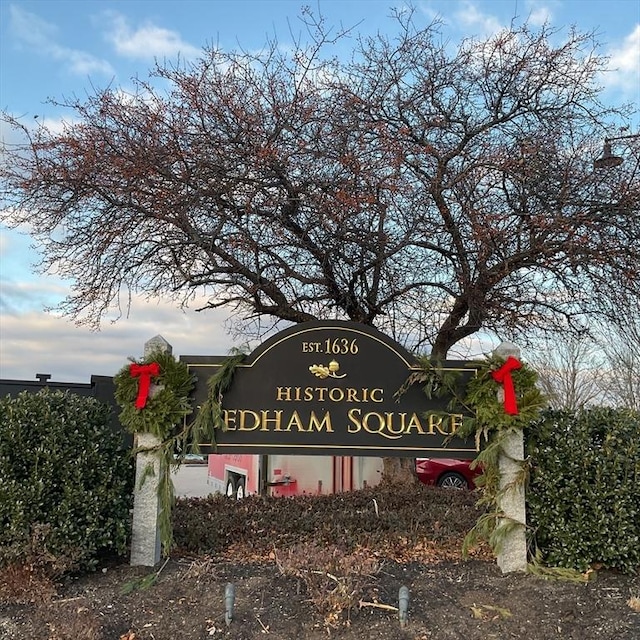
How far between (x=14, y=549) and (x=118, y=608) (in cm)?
92

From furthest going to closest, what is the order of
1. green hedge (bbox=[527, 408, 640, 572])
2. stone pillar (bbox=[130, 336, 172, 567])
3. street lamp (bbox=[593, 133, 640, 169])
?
street lamp (bbox=[593, 133, 640, 169]), stone pillar (bbox=[130, 336, 172, 567]), green hedge (bbox=[527, 408, 640, 572])

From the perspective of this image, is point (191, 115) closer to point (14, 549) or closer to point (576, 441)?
point (14, 549)

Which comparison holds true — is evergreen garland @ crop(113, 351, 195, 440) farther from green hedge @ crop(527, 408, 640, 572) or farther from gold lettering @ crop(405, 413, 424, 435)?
green hedge @ crop(527, 408, 640, 572)

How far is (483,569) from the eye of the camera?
543cm

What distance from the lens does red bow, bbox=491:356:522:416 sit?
17.8 feet

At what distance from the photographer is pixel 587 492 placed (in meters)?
5.12

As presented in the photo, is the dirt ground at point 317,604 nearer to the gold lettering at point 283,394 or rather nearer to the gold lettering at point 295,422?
the gold lettering at point 295,422

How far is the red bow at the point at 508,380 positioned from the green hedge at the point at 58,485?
10.8ft

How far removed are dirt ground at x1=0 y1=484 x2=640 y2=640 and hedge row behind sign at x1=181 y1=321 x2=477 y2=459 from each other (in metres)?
0.99

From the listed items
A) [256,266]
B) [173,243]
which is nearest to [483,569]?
[256,266]

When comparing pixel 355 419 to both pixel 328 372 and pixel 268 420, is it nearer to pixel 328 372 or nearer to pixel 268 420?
pixel 328 372

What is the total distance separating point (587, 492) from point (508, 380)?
1.07m

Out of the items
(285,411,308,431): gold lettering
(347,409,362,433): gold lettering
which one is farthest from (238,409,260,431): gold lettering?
(347,409,362,433): gold lettering

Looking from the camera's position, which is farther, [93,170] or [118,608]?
[93,170]
